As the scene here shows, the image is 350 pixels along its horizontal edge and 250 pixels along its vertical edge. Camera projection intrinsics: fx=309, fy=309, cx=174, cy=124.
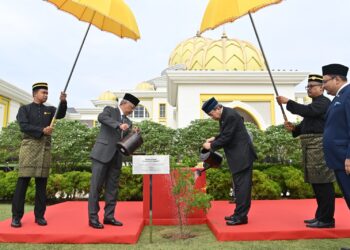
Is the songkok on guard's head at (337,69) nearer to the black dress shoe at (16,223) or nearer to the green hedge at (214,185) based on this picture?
the black dress shoe at (16,223)

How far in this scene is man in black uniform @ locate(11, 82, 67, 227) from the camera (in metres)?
4.15

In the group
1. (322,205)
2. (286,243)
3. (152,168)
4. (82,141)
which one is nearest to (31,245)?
(152,168)

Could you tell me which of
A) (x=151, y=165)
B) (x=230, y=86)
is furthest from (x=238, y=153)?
(x=230, y=86)

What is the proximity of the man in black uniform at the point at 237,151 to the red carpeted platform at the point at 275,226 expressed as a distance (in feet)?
0.79

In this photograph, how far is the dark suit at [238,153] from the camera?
4191 mm

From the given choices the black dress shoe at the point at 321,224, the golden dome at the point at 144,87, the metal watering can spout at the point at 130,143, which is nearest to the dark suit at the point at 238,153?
the black dress shoe at the point at 321,224

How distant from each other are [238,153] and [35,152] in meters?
2.79

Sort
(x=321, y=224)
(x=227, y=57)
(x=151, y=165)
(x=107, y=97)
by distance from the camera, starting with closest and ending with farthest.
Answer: (x=151, y=165), (x=321, y=224), (x=227, y=57), (x=107, y=97)

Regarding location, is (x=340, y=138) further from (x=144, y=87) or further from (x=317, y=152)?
(x=144, y=87)

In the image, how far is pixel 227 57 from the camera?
1848cm

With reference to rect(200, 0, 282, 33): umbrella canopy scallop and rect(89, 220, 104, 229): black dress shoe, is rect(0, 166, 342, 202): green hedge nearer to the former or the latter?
rect(89, 220, 104, 229): black dress shoe

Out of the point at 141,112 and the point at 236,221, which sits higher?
the point at 141,112

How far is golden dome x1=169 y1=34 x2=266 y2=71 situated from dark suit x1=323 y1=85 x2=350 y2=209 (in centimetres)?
1544

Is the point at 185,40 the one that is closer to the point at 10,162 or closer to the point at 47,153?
the point at 10,162
